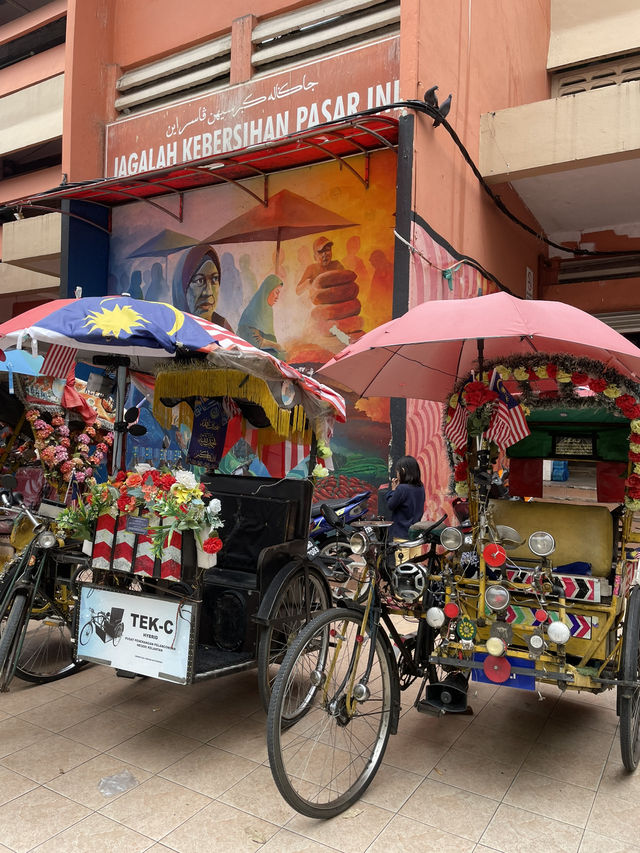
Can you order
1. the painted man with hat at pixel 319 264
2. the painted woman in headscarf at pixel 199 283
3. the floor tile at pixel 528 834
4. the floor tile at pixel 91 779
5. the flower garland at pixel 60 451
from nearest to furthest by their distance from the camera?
the floor tile at pixel 528 834 < the floor tile at pixel 91 779 < the flower garland at pixel 60 451 < the painted man with hat at pixel 319 264 < the painted woman in headscarf at pixel 199 283

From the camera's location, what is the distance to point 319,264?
8.56 meters

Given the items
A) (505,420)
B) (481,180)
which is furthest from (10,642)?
(481,180)

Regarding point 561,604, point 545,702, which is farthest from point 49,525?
point 545,702

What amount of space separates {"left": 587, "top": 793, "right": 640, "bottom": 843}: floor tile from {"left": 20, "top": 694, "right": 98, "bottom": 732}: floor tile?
9.14 feet

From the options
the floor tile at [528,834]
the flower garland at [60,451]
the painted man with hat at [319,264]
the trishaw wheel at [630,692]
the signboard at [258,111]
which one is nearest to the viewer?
the floor tile at [528,834]

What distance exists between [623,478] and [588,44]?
34.3 feet

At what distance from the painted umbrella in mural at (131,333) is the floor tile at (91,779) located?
7.19ft

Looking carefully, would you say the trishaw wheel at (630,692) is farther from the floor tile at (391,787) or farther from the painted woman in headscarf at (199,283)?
the painted woman in headscarf at (199,283)

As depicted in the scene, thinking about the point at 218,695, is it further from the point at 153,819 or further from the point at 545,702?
the point at 545,702

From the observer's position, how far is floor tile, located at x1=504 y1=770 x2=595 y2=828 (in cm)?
299

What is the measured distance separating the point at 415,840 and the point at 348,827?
0.29 metres

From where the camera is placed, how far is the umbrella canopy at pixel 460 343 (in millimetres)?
3121

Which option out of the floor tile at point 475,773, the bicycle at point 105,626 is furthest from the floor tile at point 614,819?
the bicycle at point 105,626

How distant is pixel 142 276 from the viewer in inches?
408
